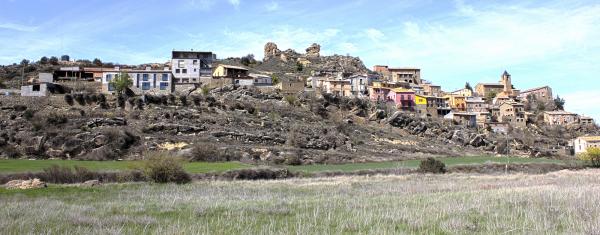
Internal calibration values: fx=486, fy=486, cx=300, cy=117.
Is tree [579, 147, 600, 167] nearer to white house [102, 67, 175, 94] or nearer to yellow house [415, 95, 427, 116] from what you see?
yellow house [415, 95, 427, 116]

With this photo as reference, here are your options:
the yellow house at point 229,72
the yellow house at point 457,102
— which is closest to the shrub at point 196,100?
the yellow house at point 229,72

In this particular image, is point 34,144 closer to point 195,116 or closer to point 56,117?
point 56,117

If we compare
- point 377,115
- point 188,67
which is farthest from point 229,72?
point 377,115

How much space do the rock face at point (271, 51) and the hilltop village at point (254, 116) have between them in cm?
2201

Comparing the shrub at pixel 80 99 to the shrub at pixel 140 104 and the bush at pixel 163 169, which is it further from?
the bush at pixel 163 169

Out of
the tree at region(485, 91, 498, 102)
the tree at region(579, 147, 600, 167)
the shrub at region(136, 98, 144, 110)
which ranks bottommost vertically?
the tree at region(579, 147, 600, 167)

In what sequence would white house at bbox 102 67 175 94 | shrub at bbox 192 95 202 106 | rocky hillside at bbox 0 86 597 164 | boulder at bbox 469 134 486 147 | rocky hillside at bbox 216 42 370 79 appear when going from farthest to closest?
rocky hillside at bbox 216 42 370 79 < boulder at bbox 469 134 486 147 < white house at bbox 102 67 175 94 < shrub at bbox 192 95 202 106 < rocky hillside at bbox 0 86 597 164

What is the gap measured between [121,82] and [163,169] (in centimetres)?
4425

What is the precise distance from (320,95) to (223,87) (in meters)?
18.1

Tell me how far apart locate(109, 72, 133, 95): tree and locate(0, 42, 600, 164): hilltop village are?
7.2 inches

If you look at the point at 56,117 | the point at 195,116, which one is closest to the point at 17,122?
the point at 56,117

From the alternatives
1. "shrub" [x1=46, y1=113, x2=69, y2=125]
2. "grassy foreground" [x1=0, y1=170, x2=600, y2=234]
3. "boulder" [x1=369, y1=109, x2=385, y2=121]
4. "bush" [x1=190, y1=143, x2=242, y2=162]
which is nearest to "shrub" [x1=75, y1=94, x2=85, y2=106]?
"shrub" [x1=46, y1=113, x2=69, y2=125]

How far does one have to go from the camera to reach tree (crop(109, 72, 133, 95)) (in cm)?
7675

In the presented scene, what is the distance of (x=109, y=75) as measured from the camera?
280ft
